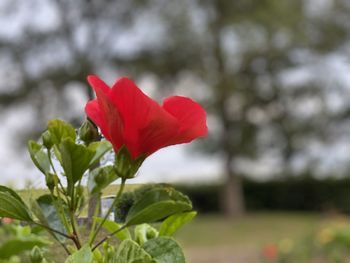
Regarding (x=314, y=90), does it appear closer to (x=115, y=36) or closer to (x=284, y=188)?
(x=284, y=188)

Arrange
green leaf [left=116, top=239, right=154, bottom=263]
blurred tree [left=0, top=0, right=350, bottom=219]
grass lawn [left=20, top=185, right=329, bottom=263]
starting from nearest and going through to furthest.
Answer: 1. green leaf [left=116, top=239, right=154, bottom=263]
2. grass lawn [left=20, top=185, right=329, bottom=263]
3. blurred tree [left=0, top=0, right=350, bottom=219]

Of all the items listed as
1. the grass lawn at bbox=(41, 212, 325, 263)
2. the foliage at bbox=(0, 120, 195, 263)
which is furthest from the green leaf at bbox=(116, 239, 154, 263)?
the grass lawn at bbox=(41, 212, 325, 263)

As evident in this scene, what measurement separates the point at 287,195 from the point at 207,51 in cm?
375

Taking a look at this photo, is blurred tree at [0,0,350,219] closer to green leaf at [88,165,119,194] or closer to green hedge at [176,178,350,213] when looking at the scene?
green hedge at [176,178,350,213]

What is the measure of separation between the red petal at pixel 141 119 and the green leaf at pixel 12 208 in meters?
0.08

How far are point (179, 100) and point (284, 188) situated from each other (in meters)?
14.1

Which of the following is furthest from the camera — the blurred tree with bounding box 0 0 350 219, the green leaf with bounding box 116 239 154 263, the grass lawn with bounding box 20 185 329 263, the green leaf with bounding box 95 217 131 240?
the blurred tree with bounding box 0 0 350 219

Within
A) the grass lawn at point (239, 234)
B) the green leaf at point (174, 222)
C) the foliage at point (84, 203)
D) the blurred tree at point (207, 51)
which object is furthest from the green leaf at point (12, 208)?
the blurred tree at point (207, 51)

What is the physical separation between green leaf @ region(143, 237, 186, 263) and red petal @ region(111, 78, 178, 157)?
0.05 metres

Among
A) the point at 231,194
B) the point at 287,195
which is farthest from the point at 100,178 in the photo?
the point at 287,195

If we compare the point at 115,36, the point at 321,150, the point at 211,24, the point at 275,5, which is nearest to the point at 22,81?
the point at 115,36

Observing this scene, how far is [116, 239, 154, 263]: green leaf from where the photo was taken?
37 cm

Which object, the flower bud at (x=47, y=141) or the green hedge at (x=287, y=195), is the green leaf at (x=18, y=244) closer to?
the flower bud at (x=47, y=141)

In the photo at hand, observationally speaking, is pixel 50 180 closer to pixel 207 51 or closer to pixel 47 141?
pixel 47 141
